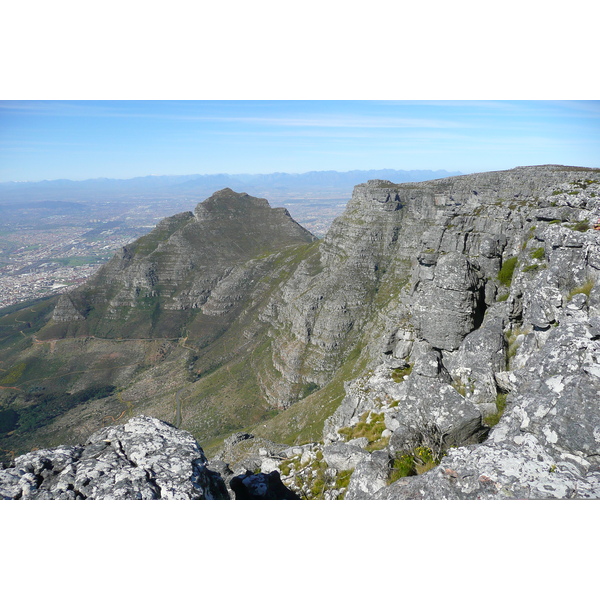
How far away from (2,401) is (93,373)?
27266mm

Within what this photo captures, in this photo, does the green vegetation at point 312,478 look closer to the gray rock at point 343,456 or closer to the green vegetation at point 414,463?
the gray rock at point 343,456

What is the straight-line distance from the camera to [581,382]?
415 inches

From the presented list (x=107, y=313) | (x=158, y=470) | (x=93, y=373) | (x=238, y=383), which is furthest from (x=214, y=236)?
(x=158, y=470)

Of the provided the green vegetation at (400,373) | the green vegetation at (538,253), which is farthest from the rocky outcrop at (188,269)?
the green vegetation at (538,253)

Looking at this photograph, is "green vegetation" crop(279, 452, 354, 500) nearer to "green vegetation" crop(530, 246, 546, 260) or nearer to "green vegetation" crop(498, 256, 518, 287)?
"green vegetation" crop(498, 256, 518, 287)

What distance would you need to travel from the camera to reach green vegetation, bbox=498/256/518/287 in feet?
73.6

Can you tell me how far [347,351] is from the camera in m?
94.1

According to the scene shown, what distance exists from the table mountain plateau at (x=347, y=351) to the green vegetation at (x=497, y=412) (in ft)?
0.36

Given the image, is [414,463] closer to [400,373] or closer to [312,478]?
[312,478]

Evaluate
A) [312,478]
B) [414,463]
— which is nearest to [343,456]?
[312,478]

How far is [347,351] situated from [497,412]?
262ft

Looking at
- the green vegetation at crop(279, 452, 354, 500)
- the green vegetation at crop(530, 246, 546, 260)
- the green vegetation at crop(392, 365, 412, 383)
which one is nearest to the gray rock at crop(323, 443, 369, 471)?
the green vegetation at crop(279, 452, 354, 500)

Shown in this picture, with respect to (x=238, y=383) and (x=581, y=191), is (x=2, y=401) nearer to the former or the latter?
(x=238, y=383)

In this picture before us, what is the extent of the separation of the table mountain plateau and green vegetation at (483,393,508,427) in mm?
110
